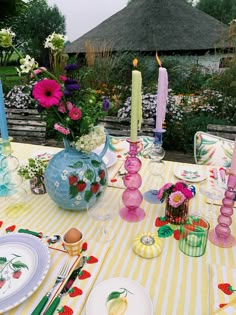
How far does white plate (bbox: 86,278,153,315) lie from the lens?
24.1 inches

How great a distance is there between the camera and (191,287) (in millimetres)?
693

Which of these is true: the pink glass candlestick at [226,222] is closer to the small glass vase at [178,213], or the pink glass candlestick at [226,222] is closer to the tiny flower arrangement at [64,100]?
the small glass vase at [178,213]

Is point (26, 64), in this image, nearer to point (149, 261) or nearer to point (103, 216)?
point (103, 216)

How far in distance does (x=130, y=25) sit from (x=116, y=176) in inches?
355

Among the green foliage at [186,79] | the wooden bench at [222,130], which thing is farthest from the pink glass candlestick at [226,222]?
the green foliage at [186,79]

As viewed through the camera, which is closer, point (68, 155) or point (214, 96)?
point (68, 155)

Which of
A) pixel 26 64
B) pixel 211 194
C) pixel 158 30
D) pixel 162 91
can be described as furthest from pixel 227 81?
pixel 158 30

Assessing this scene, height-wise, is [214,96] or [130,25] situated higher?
[130,25]

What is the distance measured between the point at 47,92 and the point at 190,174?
84 cm

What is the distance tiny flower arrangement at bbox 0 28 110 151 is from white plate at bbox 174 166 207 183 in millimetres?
545

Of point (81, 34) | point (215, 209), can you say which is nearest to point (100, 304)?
point (215, 209)

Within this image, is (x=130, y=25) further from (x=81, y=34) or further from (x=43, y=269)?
(x=43, y=269)

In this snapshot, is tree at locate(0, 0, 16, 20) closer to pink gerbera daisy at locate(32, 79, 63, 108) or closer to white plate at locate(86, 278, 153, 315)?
pink gerbera daisy at locate(32, 79, 63, 108)

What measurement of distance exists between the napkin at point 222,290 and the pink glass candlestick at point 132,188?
1.12ft
